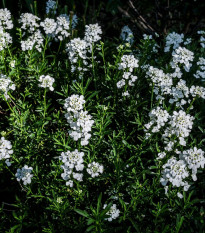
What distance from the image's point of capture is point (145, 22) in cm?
474

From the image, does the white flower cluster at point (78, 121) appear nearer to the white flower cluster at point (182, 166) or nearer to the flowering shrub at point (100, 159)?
the flowering shrub at point (100, 159)

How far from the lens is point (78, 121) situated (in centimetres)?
238

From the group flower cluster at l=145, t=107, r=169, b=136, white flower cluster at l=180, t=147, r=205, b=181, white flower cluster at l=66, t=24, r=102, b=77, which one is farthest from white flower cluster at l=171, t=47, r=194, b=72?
white flower cluster at l=180, t=147, r=205, b=181

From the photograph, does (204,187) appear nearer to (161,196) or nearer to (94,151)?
(161,196)

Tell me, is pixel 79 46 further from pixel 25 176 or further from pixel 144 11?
pixel 144 11

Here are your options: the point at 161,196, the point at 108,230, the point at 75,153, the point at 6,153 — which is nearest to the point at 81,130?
the point at 75,153

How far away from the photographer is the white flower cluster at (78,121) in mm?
2385

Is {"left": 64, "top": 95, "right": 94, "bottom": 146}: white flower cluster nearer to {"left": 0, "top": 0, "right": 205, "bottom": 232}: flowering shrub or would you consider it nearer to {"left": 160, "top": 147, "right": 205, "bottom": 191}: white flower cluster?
{"left": 0, "top": 0, "right": 205, "bottom": 232}: flowering shrub

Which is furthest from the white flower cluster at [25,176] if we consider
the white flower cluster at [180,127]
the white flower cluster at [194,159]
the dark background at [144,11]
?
the dark background at [144,11]

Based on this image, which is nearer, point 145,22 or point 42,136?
point 42,136

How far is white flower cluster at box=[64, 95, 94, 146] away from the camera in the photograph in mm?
2385

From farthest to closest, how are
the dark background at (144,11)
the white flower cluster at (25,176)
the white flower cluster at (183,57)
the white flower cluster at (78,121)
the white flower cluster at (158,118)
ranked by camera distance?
the dark background at (144,11)
the white flower cluster at (183,57)
the white flower cluster at (158,118)
the white flower cluster at (25,176)
the white flower cluster at (78,121)

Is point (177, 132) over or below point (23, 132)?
over

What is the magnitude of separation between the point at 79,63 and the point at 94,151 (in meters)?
1.19
